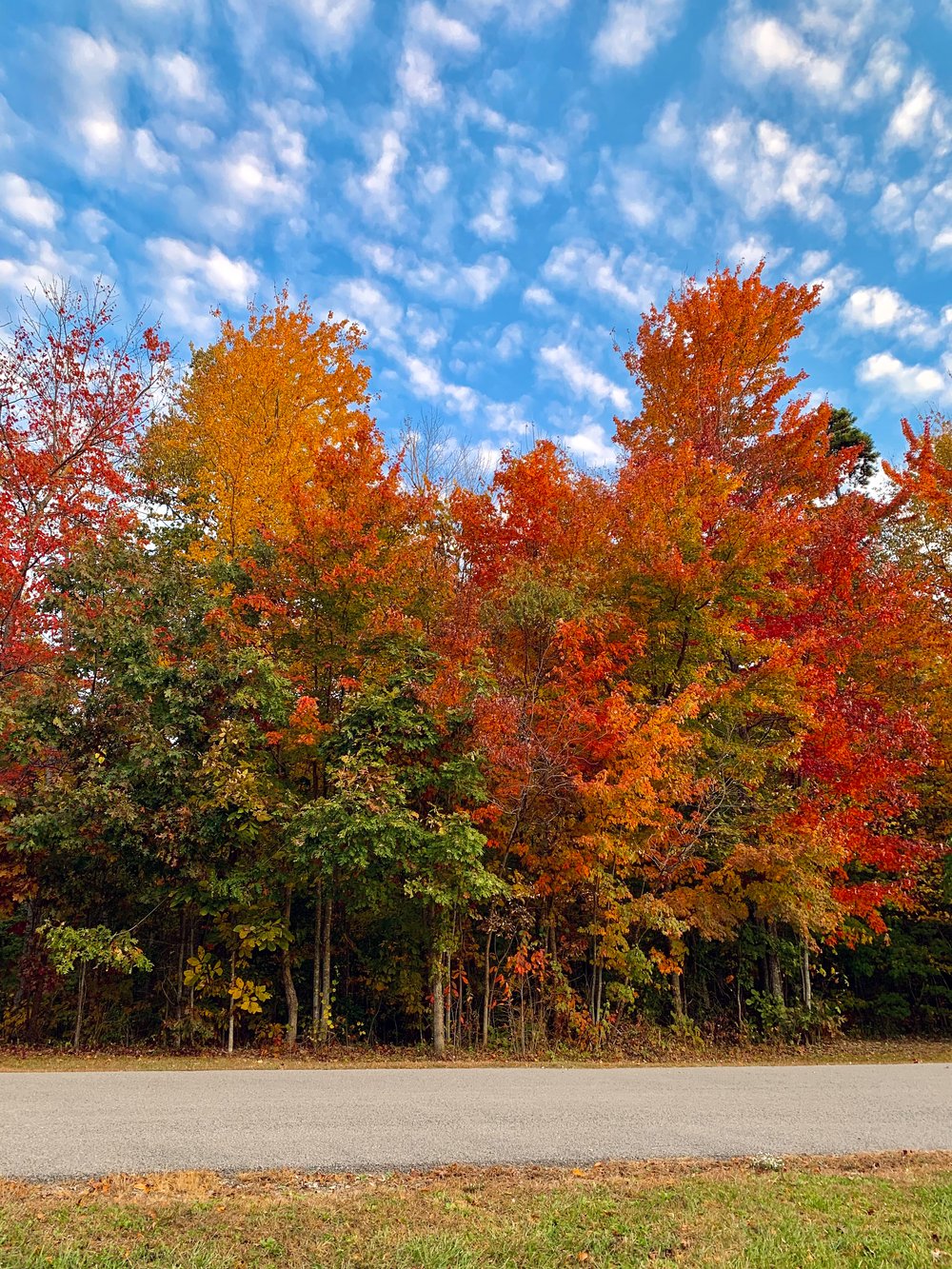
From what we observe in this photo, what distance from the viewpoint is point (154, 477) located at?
20.7 metres

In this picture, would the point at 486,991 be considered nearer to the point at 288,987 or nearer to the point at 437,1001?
the point at 437,1001

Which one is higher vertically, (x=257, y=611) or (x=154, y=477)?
(x=154, y=477)

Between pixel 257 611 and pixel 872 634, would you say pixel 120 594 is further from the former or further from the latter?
pixel 872 634

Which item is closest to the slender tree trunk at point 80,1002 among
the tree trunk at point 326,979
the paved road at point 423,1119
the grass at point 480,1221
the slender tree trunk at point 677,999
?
the tree trunk at point 326,979

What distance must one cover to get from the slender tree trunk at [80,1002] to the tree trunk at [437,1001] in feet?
18.1

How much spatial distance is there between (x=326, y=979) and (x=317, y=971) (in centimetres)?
20

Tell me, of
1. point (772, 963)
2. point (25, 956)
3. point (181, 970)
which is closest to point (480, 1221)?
point (181, 970)

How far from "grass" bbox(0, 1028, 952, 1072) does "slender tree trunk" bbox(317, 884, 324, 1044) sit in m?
0.37

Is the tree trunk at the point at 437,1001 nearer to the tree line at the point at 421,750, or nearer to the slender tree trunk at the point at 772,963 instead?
the tree line at the point at 421,750

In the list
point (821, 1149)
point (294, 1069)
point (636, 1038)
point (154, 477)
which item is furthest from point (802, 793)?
point (154, 477)

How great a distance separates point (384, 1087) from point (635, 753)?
5.22m

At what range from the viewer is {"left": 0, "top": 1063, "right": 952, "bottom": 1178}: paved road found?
15.9 feet

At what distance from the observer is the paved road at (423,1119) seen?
4.84 meters

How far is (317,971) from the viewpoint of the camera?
1196cm
